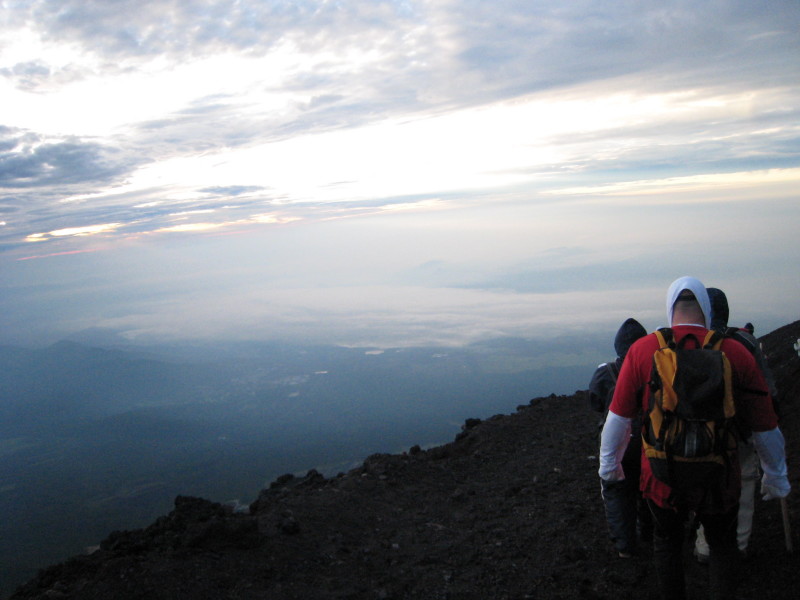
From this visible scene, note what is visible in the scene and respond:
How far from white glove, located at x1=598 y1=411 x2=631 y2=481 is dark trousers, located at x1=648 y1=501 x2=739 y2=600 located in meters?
0.27

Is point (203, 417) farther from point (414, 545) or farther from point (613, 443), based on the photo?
point (613, 443)

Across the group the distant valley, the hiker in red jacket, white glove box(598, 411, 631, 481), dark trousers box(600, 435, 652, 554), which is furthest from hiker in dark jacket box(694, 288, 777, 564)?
the distant valley

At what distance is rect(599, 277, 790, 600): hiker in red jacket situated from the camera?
9.43 feet

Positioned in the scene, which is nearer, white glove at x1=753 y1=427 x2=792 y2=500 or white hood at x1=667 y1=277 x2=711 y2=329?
white glove at x1=753 y1=427 x2=792 y2=500

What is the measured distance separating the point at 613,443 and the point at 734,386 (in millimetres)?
745

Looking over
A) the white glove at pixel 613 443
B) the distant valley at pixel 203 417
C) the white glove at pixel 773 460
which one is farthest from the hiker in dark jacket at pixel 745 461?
the distant valley at pixel 203 417

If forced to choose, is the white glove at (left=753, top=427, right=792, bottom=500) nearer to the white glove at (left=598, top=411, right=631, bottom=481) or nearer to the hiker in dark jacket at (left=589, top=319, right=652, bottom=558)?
the white glove at (left=598, top=411, right=631, bottom=481)

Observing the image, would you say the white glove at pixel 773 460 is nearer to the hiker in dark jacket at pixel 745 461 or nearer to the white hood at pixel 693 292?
the hiker in dark jacket at pixel 745 461

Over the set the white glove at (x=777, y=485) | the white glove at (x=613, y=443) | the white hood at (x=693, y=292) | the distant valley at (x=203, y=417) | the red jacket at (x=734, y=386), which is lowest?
the distant valley at (x=203, y=417)

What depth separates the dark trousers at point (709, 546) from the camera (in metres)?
3.01

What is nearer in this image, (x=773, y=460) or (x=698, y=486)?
(x=698, y=486)

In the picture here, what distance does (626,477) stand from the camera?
14.5ft

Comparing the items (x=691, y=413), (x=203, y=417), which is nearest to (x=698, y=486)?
(x=691, y=413)

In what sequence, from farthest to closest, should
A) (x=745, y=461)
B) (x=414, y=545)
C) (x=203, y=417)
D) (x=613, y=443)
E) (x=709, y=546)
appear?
(x=203, y=417) → (x=414, y=545) → (x=745, y=461) → (x=613, y=443) → (x=709, y=546)
